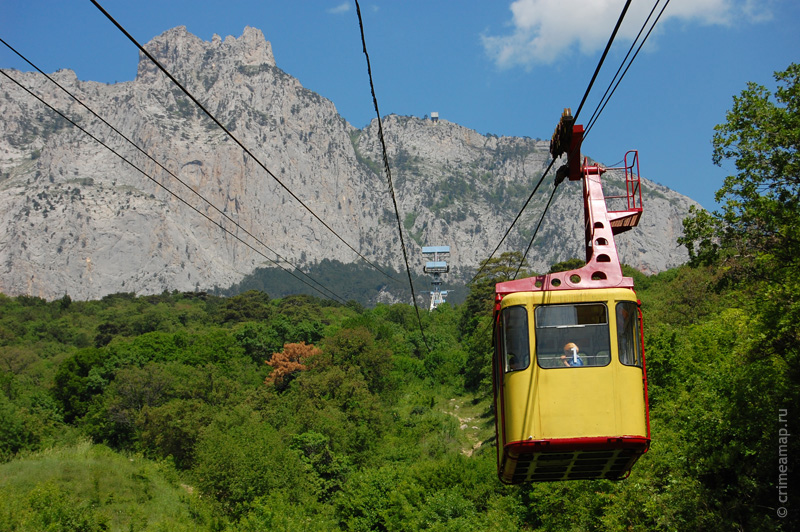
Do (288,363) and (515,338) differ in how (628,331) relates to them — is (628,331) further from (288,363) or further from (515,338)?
(288,363)

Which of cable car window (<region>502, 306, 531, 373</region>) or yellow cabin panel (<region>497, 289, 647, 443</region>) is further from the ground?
cable car window (<region>502, 306, 531, 373</region>)

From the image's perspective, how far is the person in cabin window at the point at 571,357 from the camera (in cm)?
1227

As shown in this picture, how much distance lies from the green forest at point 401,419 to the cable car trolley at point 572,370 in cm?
664

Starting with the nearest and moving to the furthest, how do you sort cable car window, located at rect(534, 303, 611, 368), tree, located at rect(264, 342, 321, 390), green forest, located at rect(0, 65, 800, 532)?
cable car window, located at rect(534, 303, 611, 368), green forest, located at rect(0, 65, 800, 532), tree, located at rect(264, 342, 321, 390)

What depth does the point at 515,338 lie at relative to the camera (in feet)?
40.8

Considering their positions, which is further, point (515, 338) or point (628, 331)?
point (515, 338)

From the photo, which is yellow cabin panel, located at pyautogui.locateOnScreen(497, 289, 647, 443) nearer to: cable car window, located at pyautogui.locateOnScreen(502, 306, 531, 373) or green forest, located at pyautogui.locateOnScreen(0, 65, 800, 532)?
cable car window, located at pyautogui.locateOnScreen(502, 306, 531, 373)

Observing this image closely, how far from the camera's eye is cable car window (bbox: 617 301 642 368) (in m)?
12.3

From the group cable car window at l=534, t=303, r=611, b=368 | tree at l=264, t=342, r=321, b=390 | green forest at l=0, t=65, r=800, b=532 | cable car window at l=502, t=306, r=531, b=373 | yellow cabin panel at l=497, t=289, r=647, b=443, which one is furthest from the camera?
tree at l=264, t=342, r=321, b=390

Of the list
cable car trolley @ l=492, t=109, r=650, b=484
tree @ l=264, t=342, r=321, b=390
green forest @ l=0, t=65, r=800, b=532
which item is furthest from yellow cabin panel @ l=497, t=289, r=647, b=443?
tree @ l=264, t=342, r=321, b=390

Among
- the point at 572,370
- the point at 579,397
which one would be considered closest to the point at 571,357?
the point at 572,370

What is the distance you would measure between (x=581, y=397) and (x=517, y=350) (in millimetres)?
1238

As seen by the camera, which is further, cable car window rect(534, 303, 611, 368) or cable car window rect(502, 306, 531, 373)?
cable car window rect(502, 306, 531, 373)

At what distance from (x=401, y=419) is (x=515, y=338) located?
44.1 m
